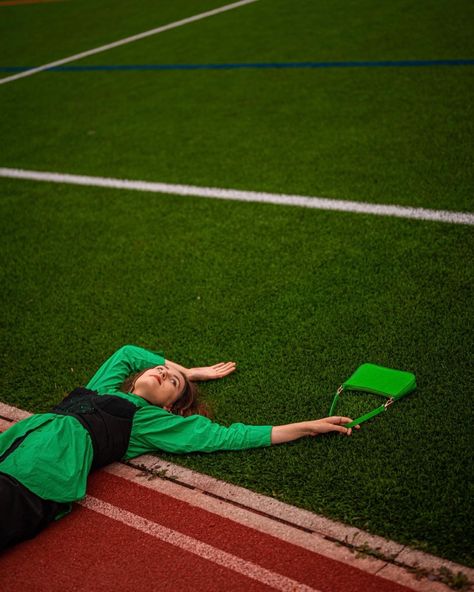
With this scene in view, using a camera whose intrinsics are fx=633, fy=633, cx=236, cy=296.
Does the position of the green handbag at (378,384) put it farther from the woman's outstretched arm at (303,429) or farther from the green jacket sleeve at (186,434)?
the green jacket sleeve at (186,434)

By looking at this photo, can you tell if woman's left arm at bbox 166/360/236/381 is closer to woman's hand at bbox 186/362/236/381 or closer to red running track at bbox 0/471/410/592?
woman's hand at bbox 186/362/236/381

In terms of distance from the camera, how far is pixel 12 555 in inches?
114

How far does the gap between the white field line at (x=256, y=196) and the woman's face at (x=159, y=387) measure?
102 inches

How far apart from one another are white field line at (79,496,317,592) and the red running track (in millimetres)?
14

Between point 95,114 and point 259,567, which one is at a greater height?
point 95,114

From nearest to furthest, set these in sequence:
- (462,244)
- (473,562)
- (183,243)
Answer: (473,562) → (462,244) → (183,243)

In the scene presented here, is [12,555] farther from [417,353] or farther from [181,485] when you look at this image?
[417,353]

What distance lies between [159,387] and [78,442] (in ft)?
1.84

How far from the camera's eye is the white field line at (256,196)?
5191 millimetres

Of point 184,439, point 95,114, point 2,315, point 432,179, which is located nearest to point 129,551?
point 184,439

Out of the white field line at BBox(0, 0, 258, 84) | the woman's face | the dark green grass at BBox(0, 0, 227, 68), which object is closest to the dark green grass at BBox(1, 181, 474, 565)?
the woman's face

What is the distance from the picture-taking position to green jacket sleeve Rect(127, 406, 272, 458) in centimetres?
328

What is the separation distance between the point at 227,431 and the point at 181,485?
36cm

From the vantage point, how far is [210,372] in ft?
12.7
